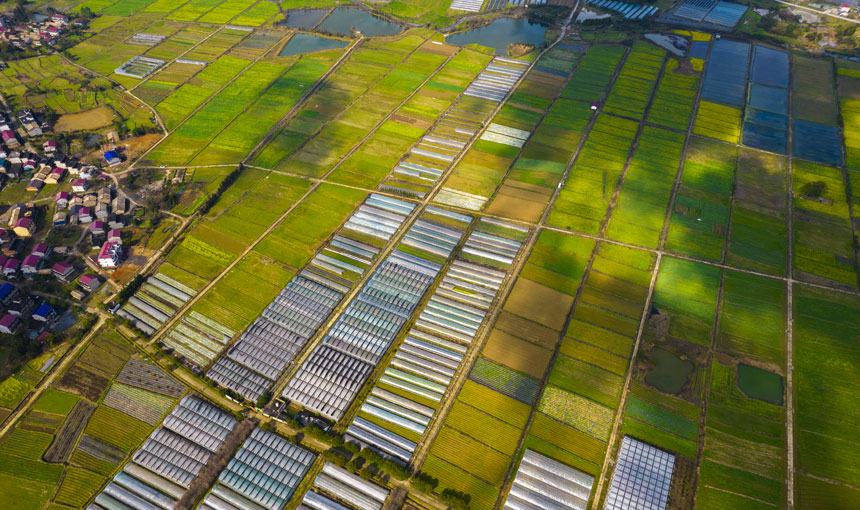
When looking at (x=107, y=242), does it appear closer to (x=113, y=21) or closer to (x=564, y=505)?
(x=564, y=505)

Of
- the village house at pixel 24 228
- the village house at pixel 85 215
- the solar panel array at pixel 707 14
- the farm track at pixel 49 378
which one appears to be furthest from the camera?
the solar panel array at pixel 707 14

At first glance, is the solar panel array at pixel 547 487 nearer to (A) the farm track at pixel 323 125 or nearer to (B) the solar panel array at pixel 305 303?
(B) the solar panel array at pixel 305 303

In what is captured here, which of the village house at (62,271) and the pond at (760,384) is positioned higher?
the village house at (62,271)

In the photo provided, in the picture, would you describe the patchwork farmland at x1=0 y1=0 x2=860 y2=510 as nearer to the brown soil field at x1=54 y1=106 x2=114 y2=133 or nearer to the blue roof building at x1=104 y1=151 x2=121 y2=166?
the brown soil field at x1=54 y1=106 x2=114 y2=133

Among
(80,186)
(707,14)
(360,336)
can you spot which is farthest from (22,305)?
(707,14)

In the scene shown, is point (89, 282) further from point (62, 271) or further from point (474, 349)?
point (474, 349)

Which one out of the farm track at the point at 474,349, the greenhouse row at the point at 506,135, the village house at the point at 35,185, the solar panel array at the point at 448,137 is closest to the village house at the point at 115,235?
the village house at the point at 35,185

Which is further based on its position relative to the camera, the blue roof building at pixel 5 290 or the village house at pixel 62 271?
the village house at pixel 62 271

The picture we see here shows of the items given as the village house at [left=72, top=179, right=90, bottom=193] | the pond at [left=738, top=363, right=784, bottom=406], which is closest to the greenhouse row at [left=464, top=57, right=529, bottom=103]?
the pond at [left=738, top=363, right=784, bottom=406]
